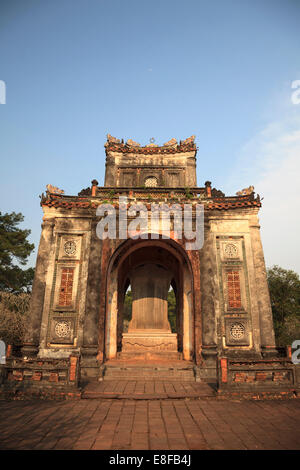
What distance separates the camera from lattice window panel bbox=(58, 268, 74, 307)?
12164 millimetres

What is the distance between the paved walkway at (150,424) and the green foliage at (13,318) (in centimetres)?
1060

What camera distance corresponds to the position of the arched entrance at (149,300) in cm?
1369

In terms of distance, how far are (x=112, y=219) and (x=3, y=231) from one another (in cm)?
1291

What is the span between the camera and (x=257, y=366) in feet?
27.0

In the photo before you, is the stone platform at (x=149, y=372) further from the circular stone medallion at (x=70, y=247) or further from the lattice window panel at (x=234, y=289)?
the circular stone medallion at (x=70, y=247)

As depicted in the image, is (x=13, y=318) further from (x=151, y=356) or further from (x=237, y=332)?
(x=237, y=332)

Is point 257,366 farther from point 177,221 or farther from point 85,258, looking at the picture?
point 85,258

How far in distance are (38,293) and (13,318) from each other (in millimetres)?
7173

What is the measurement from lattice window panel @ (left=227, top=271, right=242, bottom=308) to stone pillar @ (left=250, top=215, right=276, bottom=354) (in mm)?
862

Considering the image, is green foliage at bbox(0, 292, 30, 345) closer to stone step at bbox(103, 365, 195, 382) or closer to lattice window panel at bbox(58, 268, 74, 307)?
lattice window panel at bbox(58, 268, 74, 307)

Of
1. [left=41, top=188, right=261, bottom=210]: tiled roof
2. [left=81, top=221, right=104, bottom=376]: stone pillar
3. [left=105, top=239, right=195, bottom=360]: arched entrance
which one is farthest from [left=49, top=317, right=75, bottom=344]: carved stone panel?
[left=41, top=188, right=261, bottom=210]: tiled roof

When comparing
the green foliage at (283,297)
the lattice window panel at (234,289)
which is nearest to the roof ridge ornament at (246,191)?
the lattice window panel at (234,289)

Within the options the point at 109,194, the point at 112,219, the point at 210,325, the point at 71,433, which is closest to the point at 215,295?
the point at 210,325

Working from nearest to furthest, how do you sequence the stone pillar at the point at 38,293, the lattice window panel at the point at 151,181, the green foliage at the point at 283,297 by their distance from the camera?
1. the stone pillar at the point at 38,293
2. the lattice window panel at the point at 151,181
3. the green foliage at the point at 283,297
